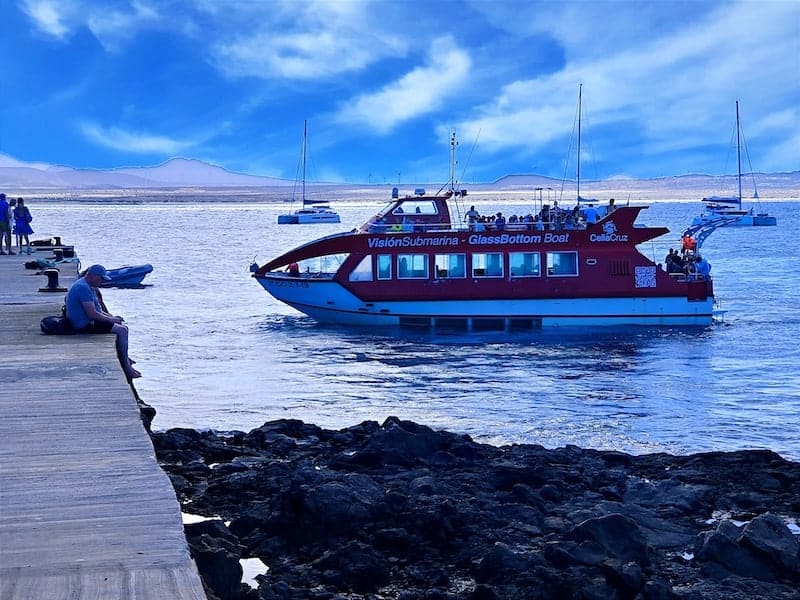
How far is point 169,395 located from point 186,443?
7.48 m

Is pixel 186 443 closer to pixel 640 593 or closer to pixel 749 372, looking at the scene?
pixel 640 593

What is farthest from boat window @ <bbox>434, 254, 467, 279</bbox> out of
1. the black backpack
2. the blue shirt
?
the black backpack

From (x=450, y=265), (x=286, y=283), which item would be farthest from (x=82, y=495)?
(x=286, y=283)

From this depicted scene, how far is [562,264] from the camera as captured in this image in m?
32.2

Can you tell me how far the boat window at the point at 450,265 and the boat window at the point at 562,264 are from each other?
2.42 m

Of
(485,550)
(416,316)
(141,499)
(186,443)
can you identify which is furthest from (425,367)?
(141,499)

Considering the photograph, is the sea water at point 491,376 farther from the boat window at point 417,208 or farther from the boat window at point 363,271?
the boat window at point 417,208

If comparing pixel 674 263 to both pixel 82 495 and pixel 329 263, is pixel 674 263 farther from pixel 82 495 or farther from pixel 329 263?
pixel 82 495

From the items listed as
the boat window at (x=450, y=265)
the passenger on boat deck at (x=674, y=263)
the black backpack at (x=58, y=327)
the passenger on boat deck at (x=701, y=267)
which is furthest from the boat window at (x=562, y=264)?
the black backpack at (x=58, y=327)

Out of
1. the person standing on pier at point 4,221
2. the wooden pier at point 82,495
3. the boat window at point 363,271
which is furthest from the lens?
the boat window at point 363,271

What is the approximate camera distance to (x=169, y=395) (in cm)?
2238

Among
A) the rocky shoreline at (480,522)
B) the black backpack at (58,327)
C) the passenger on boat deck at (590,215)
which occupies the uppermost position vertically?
the passenger on boat deck at (590,215)

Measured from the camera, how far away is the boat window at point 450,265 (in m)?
32.4

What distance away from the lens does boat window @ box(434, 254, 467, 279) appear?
32.4 metres
